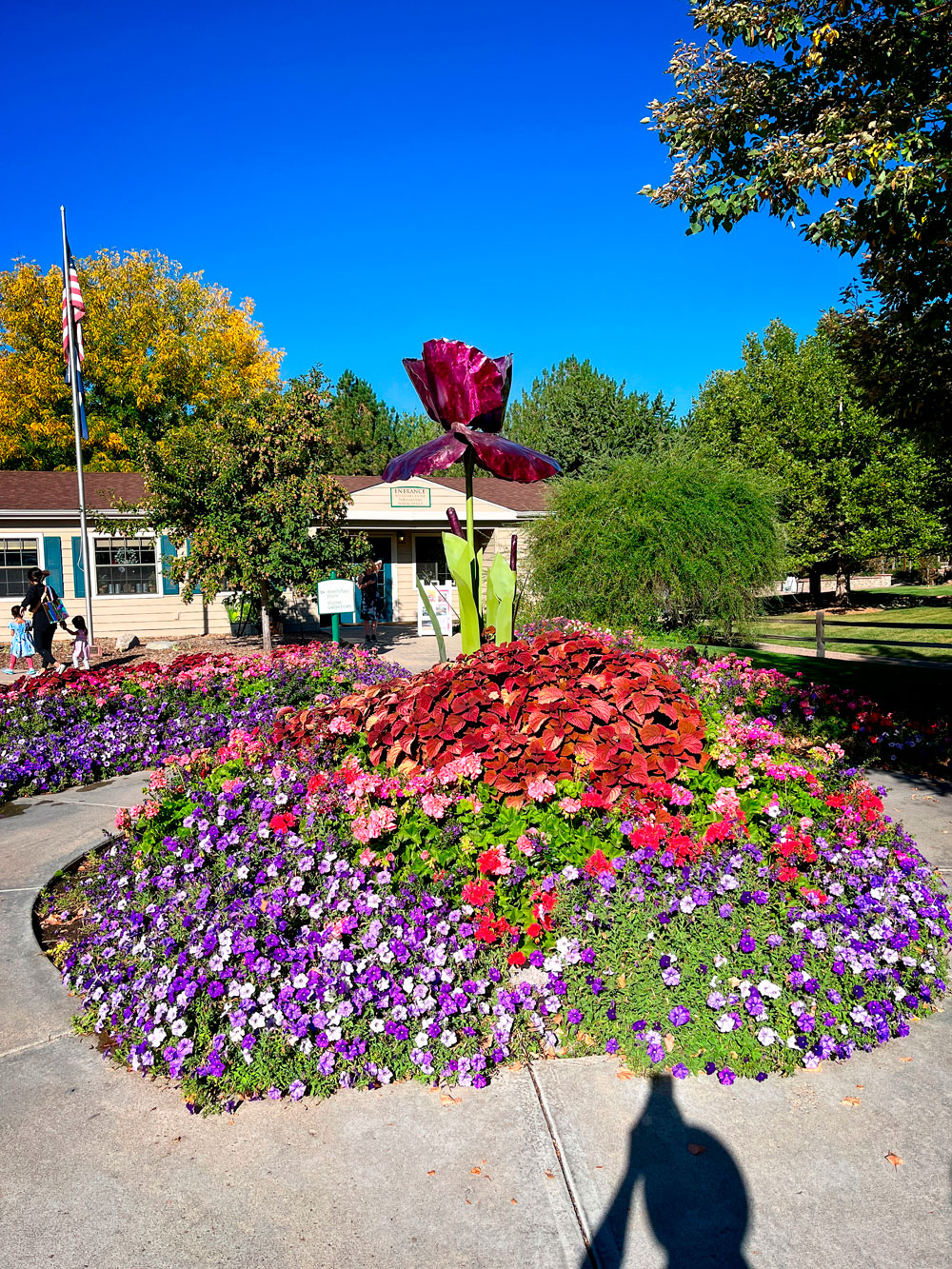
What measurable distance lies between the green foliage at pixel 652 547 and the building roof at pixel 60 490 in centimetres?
950

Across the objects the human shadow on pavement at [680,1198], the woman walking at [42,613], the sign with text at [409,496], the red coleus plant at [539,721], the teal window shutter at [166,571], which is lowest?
the human shadow on pavement at [680,1198]

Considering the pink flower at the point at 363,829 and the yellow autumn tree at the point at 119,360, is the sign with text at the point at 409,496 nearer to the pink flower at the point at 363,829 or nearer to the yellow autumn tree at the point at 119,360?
the yellow autumn tree at the point at 119,360

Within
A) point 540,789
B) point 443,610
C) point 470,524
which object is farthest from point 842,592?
point 540,789

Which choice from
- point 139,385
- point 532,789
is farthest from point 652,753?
point 139,385

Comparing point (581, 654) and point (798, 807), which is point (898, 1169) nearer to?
point (798, 807)

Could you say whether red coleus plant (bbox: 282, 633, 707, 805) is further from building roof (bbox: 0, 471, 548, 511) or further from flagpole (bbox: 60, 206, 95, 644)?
flagpole (bbox: 60, 206, 95, 644)

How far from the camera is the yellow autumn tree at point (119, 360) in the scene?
2662cm

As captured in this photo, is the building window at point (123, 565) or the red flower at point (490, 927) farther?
the building window at point (123, 565)

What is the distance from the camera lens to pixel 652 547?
33.4ft

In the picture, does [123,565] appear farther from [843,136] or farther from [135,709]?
[843,136]

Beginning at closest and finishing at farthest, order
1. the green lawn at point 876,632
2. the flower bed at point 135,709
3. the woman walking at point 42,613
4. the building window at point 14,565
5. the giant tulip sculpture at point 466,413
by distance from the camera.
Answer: the giant tulip sculpture at point 466,413 → the flower bed at point 135,709 → the woman walking at point 42,613 → the green lawn at point 876,632 → the building window at point 14,565

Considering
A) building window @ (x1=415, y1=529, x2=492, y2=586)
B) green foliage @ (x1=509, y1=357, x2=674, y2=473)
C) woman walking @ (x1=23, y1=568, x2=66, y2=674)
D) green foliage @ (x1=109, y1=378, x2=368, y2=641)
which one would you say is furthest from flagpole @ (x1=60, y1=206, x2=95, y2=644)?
green foliage @ (x1=509, y1=357, x2=674, y2=473)

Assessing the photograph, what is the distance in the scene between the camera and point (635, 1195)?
1.92 metres

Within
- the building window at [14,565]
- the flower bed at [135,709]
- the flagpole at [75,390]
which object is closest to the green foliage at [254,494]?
the flagpole at [75,390]
